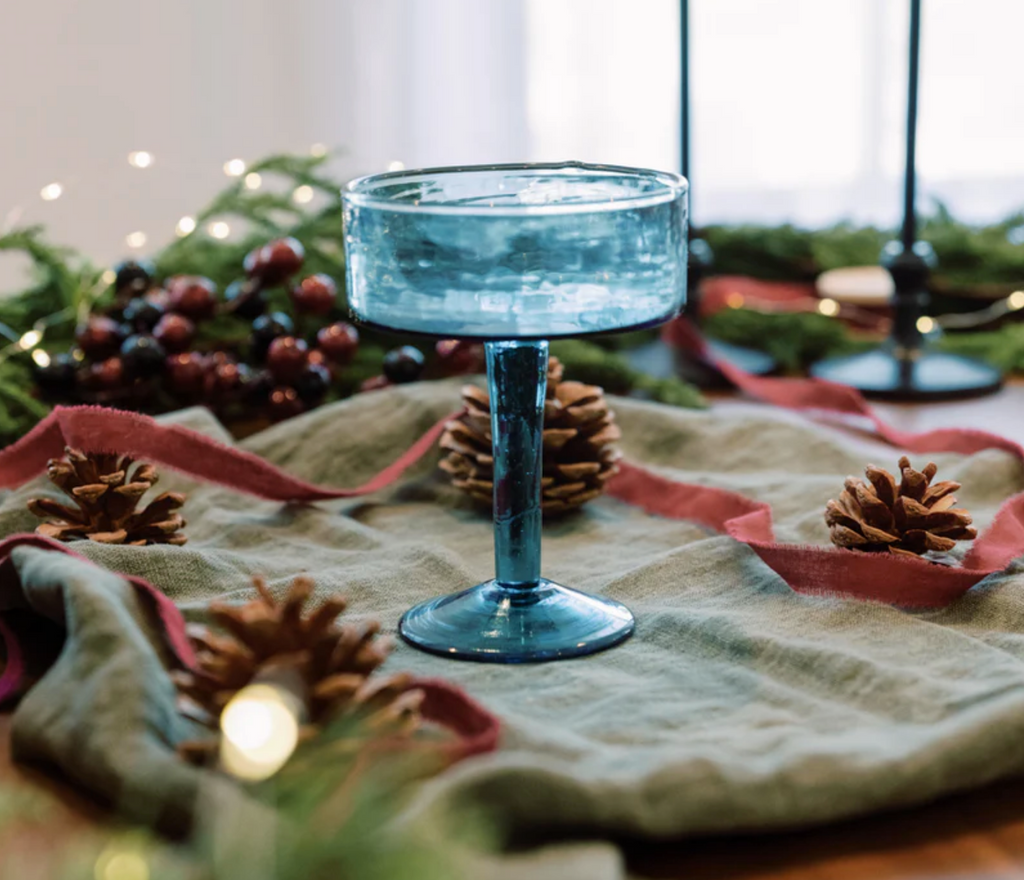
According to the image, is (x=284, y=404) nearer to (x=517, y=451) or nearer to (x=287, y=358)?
(x=287, y=358)

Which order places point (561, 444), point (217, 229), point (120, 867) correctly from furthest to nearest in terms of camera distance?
point (217, 229) → point (561, 444) → point (120, 867)

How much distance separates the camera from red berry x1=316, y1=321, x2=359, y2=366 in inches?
38.8

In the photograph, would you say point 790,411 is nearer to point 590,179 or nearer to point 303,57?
point 590,179

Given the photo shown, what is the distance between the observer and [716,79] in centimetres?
216

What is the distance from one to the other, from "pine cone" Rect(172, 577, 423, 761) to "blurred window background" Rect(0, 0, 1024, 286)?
150 cm

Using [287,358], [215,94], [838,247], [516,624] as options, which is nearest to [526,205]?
[516,624]

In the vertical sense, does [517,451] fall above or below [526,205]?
below

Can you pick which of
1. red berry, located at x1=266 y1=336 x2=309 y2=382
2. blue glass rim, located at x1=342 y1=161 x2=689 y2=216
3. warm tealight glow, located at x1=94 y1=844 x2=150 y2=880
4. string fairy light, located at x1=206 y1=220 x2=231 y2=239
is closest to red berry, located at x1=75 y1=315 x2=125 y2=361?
red berry, located at x1=266 y1=336 x2=309 y2=382

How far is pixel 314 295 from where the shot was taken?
0.99 meters

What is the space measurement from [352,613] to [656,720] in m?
0.19

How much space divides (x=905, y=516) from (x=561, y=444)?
21cm

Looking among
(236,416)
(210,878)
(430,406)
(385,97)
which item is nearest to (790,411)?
(430,406)

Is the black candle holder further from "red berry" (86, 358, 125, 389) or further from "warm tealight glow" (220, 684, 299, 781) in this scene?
"warm tealight glow" (220, 684, 299, 781)

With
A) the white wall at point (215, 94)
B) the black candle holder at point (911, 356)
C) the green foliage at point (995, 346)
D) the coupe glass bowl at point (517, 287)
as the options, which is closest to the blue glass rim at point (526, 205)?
the coupe glass bowl at point (517, 287)
